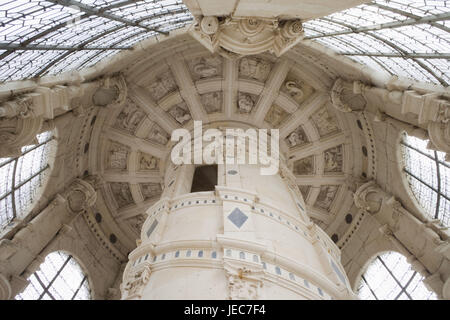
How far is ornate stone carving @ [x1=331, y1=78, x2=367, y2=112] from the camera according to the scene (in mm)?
17250

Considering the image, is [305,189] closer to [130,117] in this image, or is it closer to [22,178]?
[130,117]

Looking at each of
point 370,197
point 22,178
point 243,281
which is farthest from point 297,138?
point 243,281

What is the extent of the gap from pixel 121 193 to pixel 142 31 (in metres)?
8.97

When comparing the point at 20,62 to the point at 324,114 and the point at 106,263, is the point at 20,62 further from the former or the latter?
the point at 324,114

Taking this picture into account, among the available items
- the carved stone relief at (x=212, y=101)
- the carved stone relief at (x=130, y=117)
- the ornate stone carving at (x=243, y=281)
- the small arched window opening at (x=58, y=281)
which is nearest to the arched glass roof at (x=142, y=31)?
the carved stone relief at (x=130, y=117)

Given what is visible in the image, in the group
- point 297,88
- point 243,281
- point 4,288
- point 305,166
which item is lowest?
point 243,281

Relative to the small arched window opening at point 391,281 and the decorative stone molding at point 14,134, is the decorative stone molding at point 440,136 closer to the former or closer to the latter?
the small arched window opening at point 391,281

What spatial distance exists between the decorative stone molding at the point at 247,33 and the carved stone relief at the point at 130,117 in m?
9.83

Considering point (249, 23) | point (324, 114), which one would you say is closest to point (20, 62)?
point (249, 23)

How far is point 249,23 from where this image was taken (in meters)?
10.8

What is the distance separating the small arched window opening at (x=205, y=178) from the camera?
782 inches

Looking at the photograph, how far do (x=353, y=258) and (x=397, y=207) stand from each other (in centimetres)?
419

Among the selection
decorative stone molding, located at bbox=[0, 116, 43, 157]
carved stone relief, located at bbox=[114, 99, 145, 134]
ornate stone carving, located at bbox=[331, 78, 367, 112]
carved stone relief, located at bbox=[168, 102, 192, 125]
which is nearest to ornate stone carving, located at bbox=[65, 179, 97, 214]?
carved stone relief, located at bbox=[114, 99, 145, 134]

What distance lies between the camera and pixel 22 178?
52.7 ft
